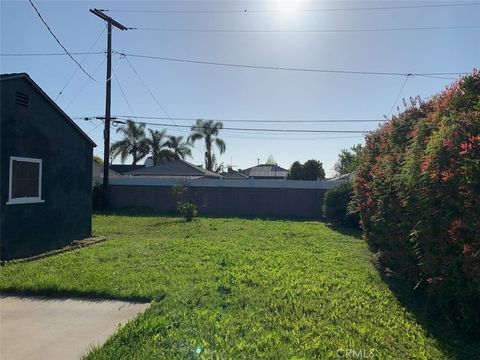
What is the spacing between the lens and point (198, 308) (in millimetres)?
4953

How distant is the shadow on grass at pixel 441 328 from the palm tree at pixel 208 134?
4001 centimetres

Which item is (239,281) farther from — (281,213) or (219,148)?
(219,148)

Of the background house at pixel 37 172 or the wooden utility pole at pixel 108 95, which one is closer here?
the background house at pixel 37 172

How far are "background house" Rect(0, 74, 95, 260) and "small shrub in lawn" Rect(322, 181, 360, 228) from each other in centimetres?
940

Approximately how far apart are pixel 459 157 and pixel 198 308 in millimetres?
3300

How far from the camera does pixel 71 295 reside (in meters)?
5.79

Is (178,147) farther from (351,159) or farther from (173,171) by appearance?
(351,159)

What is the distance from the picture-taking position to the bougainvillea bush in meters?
3.87

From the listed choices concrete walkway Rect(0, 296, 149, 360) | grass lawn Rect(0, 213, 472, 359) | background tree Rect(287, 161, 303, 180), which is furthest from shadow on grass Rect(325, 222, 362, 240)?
background tree Rect(287, 161, 303, 180)

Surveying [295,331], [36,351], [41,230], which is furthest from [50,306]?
[41,230]

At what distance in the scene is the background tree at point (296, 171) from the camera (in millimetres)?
35969

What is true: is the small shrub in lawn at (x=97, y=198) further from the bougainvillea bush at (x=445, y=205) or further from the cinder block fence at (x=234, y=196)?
the bougainvillea bush at (x=445, y=205)

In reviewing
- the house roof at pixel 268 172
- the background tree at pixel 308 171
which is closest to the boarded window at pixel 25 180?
the background tree at pixel 308 171

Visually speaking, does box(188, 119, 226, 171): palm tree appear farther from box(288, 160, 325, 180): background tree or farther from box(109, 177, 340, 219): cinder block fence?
box(109, 177, 340, 219): cinder block fence
